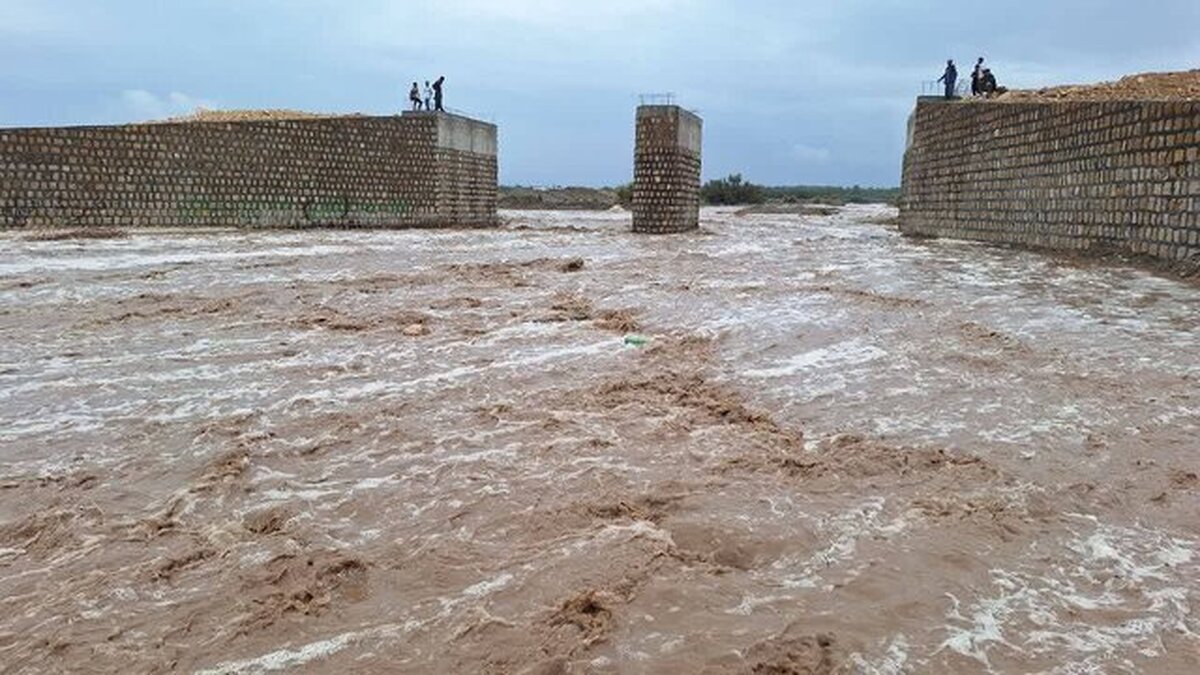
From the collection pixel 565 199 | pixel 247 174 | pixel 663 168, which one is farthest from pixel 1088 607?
pixel 565 199

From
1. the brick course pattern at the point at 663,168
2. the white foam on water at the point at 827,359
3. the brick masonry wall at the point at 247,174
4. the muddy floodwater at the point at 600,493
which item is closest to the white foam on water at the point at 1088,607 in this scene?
the muddy floodwater at the point at 600,493

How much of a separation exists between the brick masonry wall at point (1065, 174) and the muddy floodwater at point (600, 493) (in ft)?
17.1

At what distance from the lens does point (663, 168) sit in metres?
25.0

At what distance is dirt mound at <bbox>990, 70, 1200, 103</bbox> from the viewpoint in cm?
1511

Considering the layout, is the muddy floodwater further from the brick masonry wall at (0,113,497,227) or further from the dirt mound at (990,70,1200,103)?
the brick masonry wall at (0,113,497,227)

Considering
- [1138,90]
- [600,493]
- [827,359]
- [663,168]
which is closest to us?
[600,493]

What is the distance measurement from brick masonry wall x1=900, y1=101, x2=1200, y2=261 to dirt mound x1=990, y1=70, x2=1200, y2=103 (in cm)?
95

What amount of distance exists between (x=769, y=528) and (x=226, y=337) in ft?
18.0

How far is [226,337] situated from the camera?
7.33 m

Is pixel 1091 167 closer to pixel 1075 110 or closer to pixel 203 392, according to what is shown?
pixel 1075 110

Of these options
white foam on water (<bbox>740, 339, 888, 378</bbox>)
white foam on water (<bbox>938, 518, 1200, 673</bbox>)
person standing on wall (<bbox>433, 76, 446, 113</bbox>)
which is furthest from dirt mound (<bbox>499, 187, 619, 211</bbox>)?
white foam on water (<bbox>938, 518, 1200, 673</bbox>)

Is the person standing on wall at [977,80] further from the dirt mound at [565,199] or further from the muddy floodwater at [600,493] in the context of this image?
the dirt mound at [565,199]

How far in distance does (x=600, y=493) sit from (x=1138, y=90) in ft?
56.2

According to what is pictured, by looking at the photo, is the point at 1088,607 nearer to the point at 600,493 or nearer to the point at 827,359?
the point at 600,493
